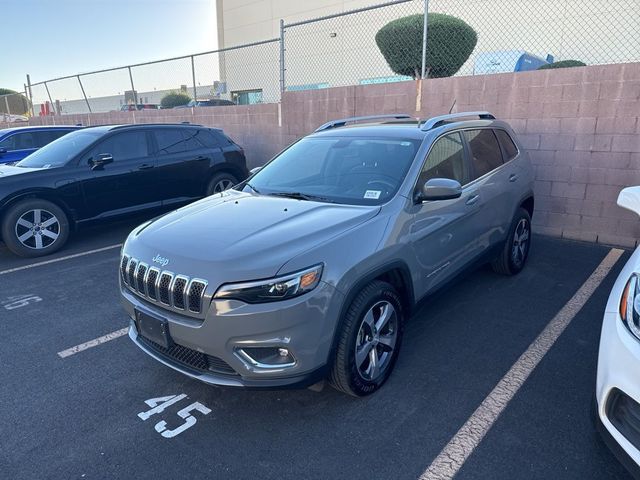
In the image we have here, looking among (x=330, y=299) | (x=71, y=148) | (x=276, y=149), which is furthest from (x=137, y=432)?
(x=276, y=149)

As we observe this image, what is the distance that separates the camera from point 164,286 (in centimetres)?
265

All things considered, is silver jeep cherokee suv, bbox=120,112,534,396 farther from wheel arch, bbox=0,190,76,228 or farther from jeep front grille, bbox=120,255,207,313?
wheel arch, bbox=0,190,76,228

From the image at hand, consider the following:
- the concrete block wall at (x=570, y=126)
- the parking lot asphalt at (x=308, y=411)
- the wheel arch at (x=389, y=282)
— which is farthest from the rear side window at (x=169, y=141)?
the wheel arch at (x=389, y=282)

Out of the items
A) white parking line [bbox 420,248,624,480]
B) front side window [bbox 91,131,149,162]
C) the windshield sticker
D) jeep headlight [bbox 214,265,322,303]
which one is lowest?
white parking line [bbox 420,248,624,480]

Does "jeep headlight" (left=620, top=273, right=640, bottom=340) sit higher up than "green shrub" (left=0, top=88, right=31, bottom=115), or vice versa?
"green shrub" (left=0, top=88, right=31, bottom=115)

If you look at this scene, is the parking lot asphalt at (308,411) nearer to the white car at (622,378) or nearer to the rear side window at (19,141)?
the white car at (622,378)

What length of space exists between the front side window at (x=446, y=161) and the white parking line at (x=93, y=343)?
108 inches

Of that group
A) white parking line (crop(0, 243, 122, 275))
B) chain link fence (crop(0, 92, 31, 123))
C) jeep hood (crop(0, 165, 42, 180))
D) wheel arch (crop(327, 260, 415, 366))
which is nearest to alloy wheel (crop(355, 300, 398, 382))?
wheel arch (crop(327, 260, 415, 366))

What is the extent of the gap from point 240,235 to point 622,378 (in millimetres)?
2037

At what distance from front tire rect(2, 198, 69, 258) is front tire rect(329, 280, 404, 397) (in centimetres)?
503

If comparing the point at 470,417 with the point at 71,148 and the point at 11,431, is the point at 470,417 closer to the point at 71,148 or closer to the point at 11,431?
the point at 11,431

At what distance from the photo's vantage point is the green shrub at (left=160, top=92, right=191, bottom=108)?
15608 mm

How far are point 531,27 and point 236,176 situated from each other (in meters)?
9.18

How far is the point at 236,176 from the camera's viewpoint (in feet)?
27.1
